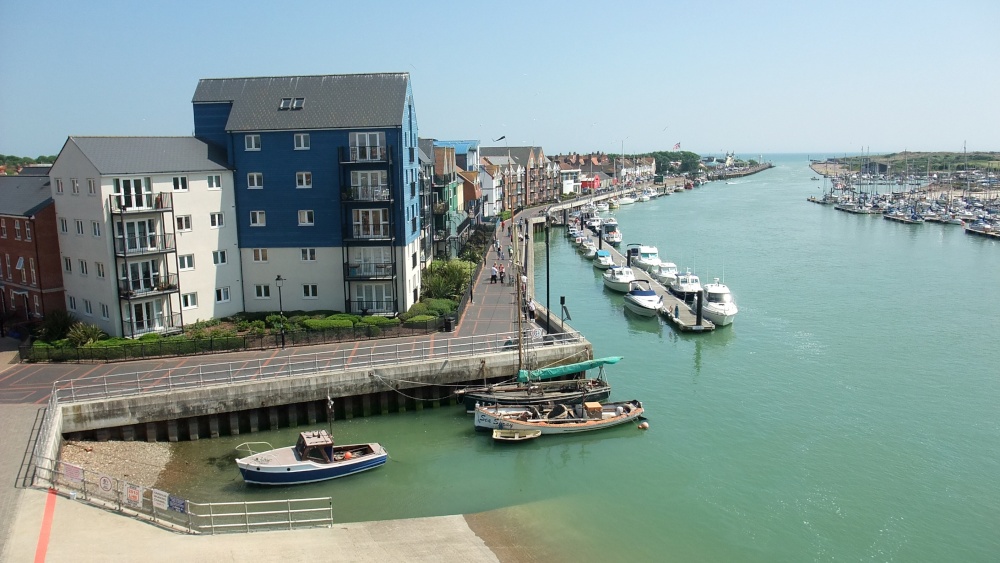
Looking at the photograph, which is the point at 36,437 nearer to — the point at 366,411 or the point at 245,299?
the point at 366,411

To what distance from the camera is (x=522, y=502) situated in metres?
27.4

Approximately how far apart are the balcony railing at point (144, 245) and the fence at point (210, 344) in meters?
4.73

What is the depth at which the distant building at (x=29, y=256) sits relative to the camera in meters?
40.4

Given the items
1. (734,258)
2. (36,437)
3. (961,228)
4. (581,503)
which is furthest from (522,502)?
(961,228)

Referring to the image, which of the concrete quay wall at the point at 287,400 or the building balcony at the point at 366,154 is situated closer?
the concrete quay wall at the point at 287,400

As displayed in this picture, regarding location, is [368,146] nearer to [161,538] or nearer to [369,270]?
[369,270]

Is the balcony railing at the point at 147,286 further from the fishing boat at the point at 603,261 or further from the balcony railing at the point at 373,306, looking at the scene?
the fishing boat at the point at 603,261

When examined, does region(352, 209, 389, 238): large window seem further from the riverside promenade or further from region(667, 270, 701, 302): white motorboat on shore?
region(667, 270, 701, 302): white motorboat on shore

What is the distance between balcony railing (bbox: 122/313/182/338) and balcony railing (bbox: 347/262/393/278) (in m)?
9.60

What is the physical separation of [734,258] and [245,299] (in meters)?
58.7

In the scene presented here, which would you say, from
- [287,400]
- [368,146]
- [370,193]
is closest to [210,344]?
[287,400]

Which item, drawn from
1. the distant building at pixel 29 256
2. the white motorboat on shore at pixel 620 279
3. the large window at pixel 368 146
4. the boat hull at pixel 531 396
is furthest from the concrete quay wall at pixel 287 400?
the white motorboat on shore at pixel 620 279

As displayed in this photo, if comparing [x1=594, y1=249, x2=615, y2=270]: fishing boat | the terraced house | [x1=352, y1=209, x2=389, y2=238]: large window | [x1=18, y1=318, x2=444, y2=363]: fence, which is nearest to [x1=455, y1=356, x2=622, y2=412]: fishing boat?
[x1=18, y1=318, x2=444, y2=363]: fence

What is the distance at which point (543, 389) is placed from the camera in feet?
116
